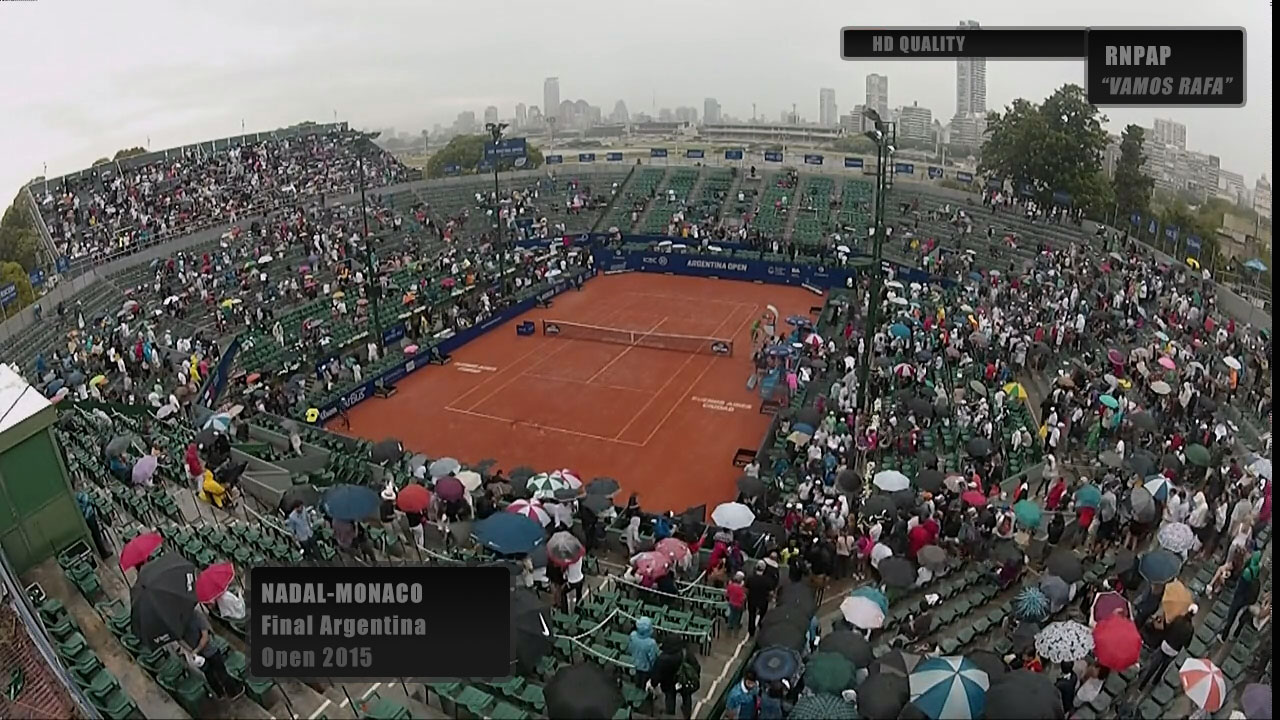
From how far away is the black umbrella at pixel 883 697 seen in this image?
9727mm

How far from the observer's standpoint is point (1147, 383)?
21219 millimetres

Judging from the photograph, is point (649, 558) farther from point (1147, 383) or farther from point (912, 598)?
point (1147, 383)

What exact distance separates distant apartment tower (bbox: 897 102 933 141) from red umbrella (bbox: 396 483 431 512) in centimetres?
7385

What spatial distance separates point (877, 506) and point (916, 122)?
84.5 m

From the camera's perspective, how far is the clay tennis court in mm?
23219

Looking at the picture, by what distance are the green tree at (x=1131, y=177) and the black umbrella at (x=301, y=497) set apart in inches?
1824

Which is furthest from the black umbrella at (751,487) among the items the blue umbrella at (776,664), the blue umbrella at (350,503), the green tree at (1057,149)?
the green tree at (1057,149)

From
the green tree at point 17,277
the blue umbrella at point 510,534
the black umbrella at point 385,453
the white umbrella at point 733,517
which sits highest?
the green tree at point 17,277

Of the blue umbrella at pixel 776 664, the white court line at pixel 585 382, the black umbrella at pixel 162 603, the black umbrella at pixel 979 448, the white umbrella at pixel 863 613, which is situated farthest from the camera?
the white court line at pixel 585 382

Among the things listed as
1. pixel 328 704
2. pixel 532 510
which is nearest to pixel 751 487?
pixel 532 510

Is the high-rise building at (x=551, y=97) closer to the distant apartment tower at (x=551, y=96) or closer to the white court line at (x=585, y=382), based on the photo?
the distant apartment tower at (x=551, y=96)

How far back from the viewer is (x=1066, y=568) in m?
13.0

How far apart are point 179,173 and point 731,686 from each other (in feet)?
140

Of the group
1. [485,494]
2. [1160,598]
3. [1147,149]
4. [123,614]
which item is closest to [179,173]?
[485,494]
